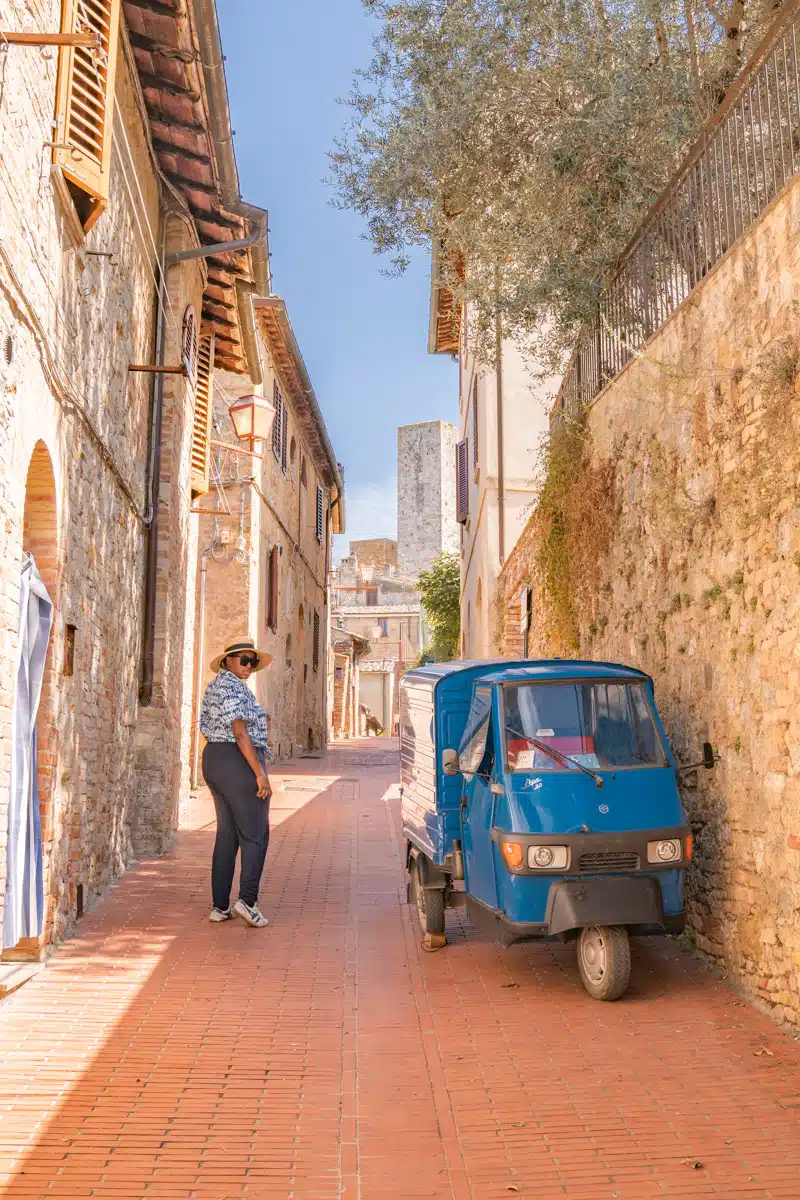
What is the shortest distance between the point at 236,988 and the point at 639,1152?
2.75 meters

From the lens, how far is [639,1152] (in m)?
3.80

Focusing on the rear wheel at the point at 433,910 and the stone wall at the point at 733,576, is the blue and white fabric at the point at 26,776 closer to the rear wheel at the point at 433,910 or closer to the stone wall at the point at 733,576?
the rear wheel at the point at 433,910

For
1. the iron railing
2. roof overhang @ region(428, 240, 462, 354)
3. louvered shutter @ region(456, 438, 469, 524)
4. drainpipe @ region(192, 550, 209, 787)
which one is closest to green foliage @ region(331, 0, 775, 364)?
the iron railing

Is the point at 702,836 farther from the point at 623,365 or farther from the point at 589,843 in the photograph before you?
the point at 623,365

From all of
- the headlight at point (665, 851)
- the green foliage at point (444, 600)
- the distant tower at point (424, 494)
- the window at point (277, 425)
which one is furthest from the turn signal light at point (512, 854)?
the distant tower at point (424, 494)

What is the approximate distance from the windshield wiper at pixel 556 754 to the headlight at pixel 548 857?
0.44m

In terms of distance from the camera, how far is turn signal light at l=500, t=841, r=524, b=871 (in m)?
5.59

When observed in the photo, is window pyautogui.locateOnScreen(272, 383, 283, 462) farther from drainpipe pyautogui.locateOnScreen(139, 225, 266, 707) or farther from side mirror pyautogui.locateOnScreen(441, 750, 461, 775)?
side mirror pyautogui.locateOnScreen(441, 750, 461, 775)

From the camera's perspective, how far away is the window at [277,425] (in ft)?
67.3

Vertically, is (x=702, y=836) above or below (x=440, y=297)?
below

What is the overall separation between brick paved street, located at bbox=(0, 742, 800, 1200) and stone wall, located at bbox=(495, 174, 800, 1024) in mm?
567

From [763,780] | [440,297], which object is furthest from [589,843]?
[440,297]

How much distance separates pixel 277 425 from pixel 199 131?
1134cm

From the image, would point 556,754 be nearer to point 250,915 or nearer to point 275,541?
point 250,915
